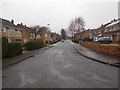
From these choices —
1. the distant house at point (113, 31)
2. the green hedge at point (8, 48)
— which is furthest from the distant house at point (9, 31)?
the distant house at point (113, 31)

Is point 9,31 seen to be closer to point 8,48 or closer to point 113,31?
point 8,48

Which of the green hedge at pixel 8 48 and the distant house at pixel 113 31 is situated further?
the distant house at pixel 113 31

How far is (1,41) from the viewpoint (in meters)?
11.4

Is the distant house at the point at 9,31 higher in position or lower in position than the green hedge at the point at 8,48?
higher

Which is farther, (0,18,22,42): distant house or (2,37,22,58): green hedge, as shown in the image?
(0,18,22,42): distant house

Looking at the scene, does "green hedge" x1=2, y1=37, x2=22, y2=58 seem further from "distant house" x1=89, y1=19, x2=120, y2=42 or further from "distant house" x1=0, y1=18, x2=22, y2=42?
"distant house" x1=89, y1=19, x2=120, y2=42

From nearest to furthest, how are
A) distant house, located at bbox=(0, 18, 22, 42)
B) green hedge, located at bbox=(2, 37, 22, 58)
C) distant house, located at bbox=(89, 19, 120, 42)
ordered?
green hedge, located at bbox=(2, 37, 22, 58)
distant house, located at bbox=(0, 18, 22, 42)
distant house, located at bbox=(89, 19, 120, 42)

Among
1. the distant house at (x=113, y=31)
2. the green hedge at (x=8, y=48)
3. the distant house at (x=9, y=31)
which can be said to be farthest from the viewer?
the distant house at (x=113, y=31)

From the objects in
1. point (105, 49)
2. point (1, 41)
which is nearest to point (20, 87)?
point (1, 41)

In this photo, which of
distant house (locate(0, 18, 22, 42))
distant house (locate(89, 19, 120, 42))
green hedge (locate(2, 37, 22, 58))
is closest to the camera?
green hedge (locate(2, 37, 22, 58))

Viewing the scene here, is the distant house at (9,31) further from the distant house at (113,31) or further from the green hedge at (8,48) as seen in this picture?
the distant house at (113,31)

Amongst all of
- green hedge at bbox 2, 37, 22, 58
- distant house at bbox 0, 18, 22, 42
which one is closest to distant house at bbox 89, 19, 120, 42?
green hedge at bbox 2, 37, 22, 58

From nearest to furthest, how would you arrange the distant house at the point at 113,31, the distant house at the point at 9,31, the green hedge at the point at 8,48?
the green hedge at the point at 8,48
the distant house at the point at 9,31
the distant house at the point at 113,31

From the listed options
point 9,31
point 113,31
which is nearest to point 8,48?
point 9,31
